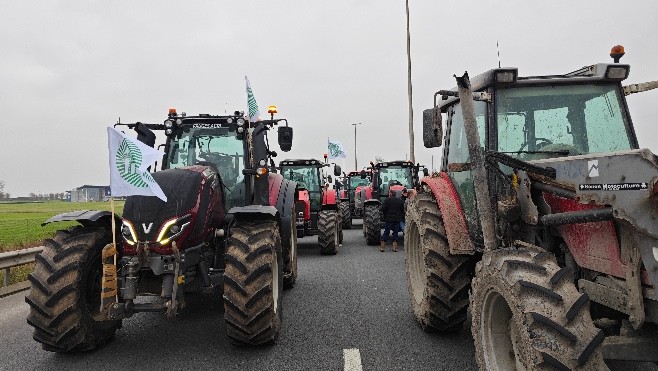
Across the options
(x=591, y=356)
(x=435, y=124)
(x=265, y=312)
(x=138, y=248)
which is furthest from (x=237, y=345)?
(x=591, y=356)

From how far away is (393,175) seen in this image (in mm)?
15547

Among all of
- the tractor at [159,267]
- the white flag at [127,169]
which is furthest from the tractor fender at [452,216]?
the white flag at [127,169]

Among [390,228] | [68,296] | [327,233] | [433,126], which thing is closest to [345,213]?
[390,228]

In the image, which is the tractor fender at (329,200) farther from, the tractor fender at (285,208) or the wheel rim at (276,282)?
the wheel rim at (276,282)

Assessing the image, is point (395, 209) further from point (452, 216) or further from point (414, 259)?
point (452, 216)

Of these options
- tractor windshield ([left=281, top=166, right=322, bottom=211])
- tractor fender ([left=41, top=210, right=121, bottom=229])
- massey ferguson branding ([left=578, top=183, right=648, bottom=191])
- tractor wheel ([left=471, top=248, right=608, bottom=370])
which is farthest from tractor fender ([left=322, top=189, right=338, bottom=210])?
massey ferguson branding ([left=578, top=183, right=648, bottom=191])

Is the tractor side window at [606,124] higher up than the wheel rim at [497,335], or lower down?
higher up

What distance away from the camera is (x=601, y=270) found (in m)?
2.82

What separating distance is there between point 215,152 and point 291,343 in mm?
2724

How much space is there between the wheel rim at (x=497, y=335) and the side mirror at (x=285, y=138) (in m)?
3.94

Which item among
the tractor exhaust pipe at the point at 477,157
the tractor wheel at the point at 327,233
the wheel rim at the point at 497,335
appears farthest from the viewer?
the tractor wheel at the point at 327,233

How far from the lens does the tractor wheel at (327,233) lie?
37.0ft

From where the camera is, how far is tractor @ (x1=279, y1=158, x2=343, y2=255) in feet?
37.2

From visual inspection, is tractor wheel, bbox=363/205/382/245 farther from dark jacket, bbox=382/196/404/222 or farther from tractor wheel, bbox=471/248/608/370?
tractor wheel, bbox=471/248/608/370
